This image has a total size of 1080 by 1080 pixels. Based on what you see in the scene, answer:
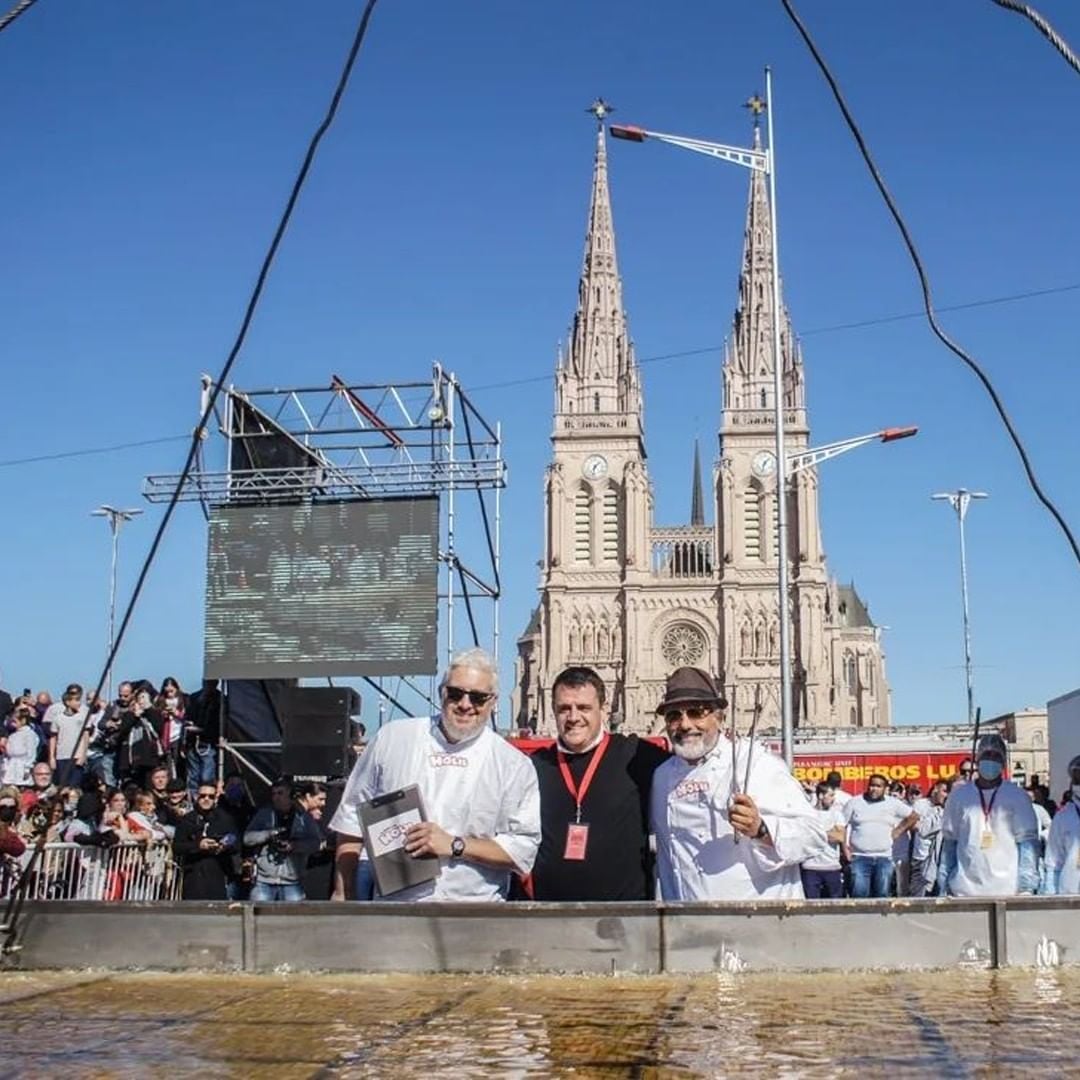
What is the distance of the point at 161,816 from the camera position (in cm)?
1277

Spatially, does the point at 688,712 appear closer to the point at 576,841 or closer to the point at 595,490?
the point at 576,841

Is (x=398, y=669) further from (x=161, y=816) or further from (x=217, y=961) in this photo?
(x=217, y=961)

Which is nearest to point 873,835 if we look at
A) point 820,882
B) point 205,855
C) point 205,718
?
point 820,882

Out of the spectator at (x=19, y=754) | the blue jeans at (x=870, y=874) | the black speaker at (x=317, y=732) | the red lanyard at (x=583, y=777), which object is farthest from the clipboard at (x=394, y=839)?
the black speaker at (x=317, y=732)

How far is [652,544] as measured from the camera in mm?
102438

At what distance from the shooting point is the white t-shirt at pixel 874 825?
1323 cm

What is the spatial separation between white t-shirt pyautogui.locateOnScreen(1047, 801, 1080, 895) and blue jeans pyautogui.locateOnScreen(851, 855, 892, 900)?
4.43m

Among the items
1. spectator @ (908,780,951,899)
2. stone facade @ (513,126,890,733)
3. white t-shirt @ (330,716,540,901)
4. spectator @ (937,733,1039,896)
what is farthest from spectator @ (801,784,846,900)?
stone facade @ (513,126,890,733)

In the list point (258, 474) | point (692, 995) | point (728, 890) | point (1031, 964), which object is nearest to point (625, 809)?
point (728, 890)

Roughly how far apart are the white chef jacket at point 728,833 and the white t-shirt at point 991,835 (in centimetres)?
347

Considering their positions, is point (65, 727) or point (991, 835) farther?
point (65, 727)

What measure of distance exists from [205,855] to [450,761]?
618 centimetres

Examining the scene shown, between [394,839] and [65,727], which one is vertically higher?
[65,727]

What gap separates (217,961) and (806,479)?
9220 cm
